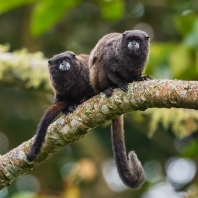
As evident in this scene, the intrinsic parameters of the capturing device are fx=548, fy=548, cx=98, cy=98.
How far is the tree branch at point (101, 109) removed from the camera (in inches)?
134

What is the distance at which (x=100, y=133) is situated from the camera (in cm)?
1119

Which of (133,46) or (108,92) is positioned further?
(133,46)

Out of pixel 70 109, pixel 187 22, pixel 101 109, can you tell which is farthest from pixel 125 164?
pixel 187 22

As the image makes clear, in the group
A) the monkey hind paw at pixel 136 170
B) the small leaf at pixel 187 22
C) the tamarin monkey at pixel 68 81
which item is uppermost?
the small leaf at pixel 187 22

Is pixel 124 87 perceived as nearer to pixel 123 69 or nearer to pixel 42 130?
pixel 123 69

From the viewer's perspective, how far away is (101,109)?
12.8 ft

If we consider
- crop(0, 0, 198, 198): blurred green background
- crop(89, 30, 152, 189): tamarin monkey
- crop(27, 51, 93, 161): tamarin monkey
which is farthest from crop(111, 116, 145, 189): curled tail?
crop(0, 0, 198, 198): blurred green background

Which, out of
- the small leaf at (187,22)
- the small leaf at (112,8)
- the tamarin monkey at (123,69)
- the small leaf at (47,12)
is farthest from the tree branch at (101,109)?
the small leaf at (187,22)

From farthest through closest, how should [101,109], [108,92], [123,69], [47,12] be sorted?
1. [47,12]
2. [123,69]
3. [108,92]
4. [101,109]

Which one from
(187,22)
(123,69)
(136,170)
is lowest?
(136,170)

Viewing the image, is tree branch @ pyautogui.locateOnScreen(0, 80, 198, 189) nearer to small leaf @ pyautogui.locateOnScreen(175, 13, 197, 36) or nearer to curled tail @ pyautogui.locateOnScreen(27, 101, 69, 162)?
curled tail @ pyautogui.locateOnScreen(27, 101, 69, 162)

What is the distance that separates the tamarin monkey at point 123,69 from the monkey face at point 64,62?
0.65 ft

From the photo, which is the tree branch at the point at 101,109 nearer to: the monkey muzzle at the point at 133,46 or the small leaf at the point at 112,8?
the monkey muzzle at the point at 133,46

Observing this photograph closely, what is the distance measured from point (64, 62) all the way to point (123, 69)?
54 centimetres
